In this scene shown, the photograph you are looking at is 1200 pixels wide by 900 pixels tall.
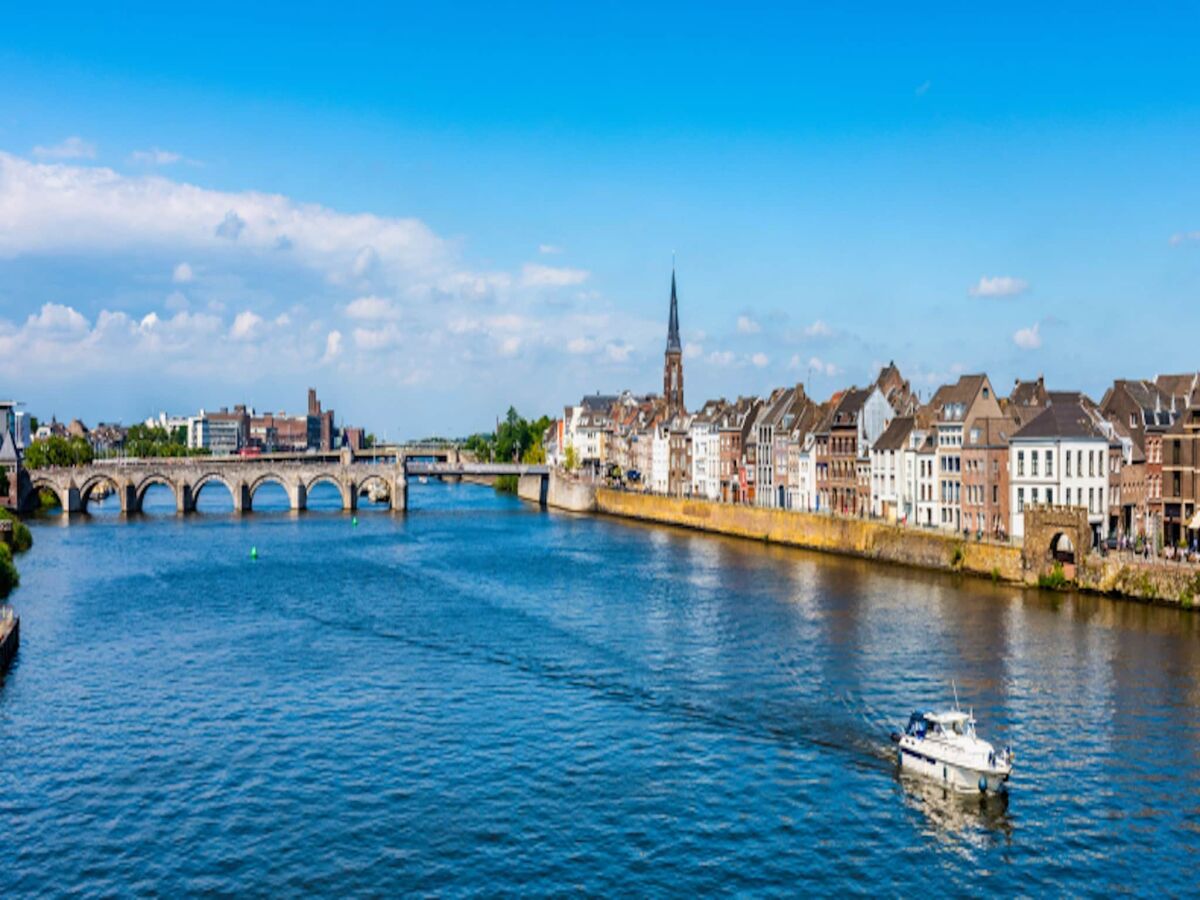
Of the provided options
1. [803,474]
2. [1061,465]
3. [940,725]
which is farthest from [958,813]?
[803,474]

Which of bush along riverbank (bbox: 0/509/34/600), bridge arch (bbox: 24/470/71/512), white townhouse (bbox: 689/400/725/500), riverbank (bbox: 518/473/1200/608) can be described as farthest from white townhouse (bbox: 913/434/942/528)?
bridge arch (bbox: 24/470/71/512)

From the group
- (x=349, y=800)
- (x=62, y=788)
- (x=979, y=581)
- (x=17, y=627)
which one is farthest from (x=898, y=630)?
(x=17, y=627)

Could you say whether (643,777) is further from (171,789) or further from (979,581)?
(979,581)

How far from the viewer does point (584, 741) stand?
4734 cm

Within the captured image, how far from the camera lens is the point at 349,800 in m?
40.6

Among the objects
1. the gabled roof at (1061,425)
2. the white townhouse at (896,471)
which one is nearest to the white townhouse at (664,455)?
the white townhouse at (896,471)

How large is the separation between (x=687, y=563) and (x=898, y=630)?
41.8 metres

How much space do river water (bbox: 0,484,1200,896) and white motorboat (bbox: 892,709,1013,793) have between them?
922 millimetres

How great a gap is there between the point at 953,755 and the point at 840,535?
244 ft

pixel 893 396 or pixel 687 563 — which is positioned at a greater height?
pixel 893 396

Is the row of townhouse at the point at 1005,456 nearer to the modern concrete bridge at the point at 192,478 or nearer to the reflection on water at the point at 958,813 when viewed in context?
the reflection on water at the point at 958,813

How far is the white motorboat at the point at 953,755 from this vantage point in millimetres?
40812

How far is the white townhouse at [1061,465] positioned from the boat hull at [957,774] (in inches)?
2135

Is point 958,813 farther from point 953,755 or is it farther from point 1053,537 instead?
point 1053,537
